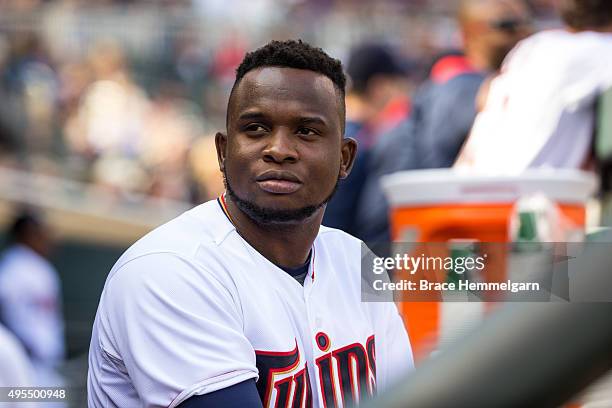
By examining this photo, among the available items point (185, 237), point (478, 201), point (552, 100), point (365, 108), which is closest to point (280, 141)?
point (185, 237)

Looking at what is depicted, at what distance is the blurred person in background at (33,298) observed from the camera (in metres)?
7.08

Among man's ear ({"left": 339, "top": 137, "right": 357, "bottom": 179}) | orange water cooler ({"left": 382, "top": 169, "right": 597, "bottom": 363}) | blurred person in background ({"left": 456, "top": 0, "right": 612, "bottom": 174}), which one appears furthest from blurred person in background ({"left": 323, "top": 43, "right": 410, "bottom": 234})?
man's ear ({"left": 339, "top": 137, "right": 357, "bottom": 179})

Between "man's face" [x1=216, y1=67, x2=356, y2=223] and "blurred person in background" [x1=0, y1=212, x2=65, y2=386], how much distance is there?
4.74 m

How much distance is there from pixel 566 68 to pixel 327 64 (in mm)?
1471

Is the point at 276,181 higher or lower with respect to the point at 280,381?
higher

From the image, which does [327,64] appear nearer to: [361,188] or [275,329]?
[275,329]

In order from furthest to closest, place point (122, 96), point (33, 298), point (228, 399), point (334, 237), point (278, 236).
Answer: point (122, 96)
point (33, 298)
point (334, 237)
point (278, 236)
point (228, 399)

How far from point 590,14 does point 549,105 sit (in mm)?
389

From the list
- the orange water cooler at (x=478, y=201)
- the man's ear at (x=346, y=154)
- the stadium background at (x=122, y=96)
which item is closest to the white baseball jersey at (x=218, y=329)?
the man's ear at (x=346, y=154)

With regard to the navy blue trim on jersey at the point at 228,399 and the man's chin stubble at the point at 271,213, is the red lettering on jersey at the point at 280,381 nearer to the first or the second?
the navy blue trim on jersey at the point at 228,399

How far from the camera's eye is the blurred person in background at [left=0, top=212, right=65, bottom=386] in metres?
7.08

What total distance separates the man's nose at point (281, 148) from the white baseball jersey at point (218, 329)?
19 centimetres

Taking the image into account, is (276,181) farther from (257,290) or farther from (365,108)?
(365,108)

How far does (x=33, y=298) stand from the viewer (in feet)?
24.1
